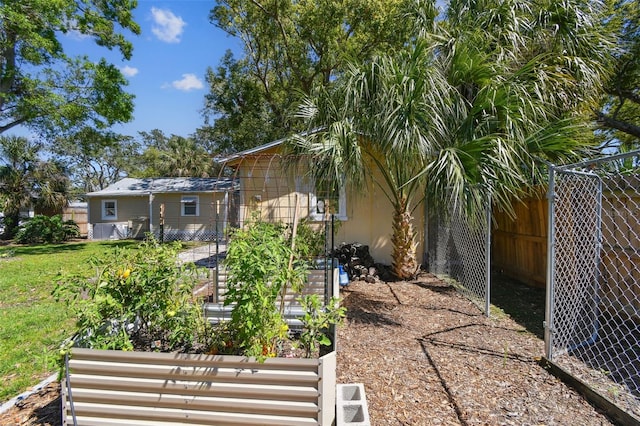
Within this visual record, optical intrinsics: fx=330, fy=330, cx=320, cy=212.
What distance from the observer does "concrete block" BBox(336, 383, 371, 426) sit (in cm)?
224

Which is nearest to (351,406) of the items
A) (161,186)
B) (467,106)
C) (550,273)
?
(550,273)

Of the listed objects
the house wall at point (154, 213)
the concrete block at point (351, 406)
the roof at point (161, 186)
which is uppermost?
the roof at point (161, 186)

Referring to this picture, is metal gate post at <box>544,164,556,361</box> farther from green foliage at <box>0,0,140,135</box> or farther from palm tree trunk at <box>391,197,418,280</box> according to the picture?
green foliage at <box>0,0,140,135</box>

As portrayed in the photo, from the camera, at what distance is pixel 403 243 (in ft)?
20.7

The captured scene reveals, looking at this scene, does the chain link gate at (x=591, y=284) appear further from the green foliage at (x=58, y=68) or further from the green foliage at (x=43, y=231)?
the green foliage at (x=43, y=231)

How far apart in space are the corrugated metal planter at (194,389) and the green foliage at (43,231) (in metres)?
18.3

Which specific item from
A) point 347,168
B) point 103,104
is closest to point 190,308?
point 347,168

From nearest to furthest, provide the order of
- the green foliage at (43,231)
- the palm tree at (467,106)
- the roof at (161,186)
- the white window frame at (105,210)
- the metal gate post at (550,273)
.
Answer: the metal gate post at (550,273) < the palm tree at (467,106) < the green foliage at (43,231) < the roof at (161,186) < the white window frame at (105,210)

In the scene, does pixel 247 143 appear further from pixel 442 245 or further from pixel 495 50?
pixel 495 50

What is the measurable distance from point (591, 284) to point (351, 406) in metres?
3.15

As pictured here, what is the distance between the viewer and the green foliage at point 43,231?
1606 centimetres

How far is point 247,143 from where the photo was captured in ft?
54.6

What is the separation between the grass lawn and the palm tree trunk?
190 inches

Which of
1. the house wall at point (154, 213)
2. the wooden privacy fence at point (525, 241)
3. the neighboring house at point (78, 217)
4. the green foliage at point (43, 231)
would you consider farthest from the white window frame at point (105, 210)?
the wooden privacy fence at point (525, 241)
